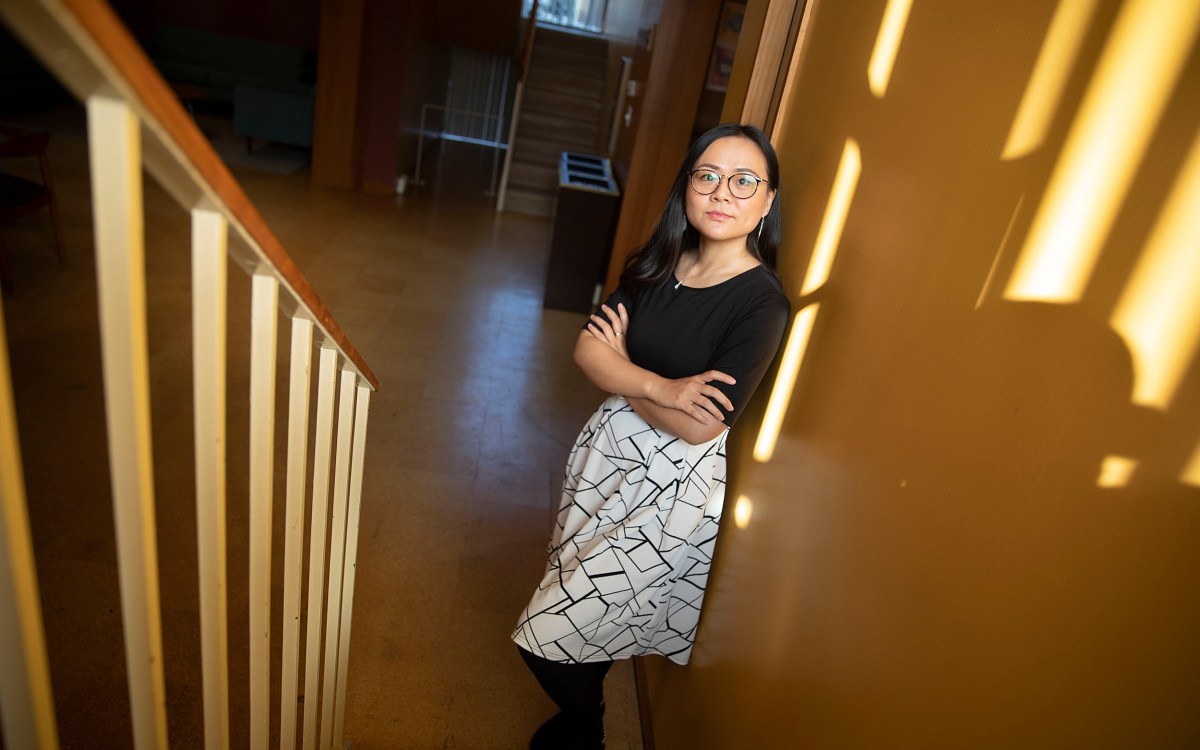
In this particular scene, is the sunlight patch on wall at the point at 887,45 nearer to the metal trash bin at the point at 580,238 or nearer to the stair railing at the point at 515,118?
the metal trash bin at the point at 580,238

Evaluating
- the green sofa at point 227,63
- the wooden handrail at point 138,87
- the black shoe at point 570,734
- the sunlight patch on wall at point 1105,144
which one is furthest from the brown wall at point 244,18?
the sunlight patch on wall at point 1105,144

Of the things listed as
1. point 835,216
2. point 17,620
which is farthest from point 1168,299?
point 17,620

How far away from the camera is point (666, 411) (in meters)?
1.81

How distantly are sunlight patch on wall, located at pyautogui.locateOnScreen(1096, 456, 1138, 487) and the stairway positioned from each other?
7.98 metres

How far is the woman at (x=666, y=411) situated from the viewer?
5.82 ft

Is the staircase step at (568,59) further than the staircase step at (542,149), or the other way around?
the staircase step at (568,59)

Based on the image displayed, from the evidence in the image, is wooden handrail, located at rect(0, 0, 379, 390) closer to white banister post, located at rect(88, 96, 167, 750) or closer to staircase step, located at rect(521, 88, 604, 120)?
white banister post, located at rect(88, 96, 167, 750)

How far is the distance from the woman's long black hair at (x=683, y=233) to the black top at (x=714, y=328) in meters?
0.04

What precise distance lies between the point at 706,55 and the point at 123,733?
4607 mm

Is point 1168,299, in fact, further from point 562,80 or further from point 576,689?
point 562,80

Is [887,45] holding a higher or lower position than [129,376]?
higher

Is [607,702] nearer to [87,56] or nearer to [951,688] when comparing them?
[951,688]

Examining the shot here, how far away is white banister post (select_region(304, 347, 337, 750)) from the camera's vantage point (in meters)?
1.46

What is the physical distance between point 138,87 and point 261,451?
60 centimetres
